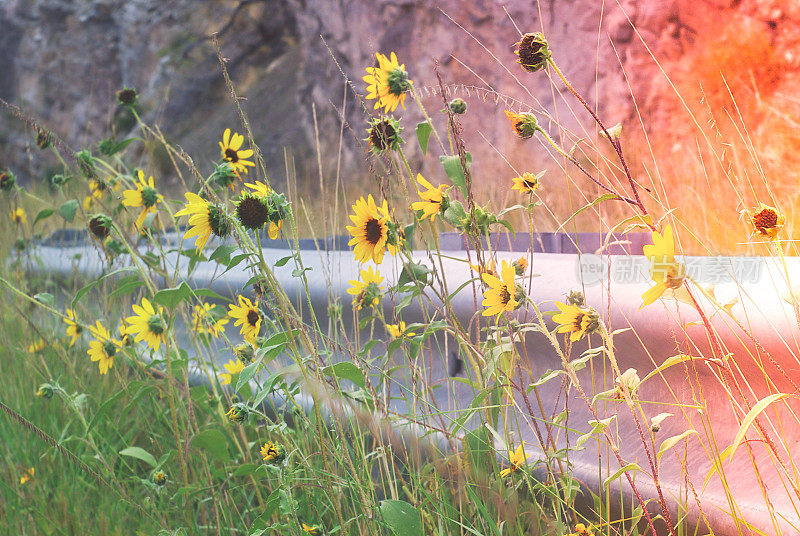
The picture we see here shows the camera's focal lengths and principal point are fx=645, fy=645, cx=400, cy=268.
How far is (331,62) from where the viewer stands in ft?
19.7

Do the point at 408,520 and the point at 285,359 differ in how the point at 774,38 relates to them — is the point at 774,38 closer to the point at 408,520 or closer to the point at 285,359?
the point at 285,359

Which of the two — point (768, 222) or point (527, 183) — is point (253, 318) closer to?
point (527, 183)

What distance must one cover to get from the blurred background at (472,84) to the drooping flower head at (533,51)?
53mm

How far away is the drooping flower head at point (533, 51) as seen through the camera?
2.90 ft

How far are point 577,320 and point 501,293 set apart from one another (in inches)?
4.4

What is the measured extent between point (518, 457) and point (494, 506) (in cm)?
10

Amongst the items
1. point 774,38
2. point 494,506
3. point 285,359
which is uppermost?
point 774,38

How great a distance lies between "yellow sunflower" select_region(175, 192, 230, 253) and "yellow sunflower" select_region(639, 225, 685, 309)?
61cm

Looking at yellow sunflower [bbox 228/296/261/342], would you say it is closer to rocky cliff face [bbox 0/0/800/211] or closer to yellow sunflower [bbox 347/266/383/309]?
yellow sunflower [bbox 347/266/383/309]

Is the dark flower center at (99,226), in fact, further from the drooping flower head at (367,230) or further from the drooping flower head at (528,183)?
the drooping flower head at (528,183)

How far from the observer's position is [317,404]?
0.97m

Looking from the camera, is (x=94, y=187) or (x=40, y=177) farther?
(x=40, y=177)

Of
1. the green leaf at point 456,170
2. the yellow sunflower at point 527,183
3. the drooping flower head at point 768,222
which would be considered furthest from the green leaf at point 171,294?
the drooping flower head at point 768,222

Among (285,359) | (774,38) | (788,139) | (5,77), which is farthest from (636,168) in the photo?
(5,77)
